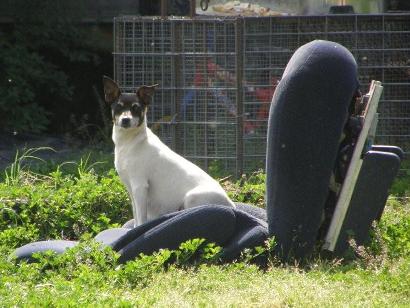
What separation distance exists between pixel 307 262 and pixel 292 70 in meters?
1.24

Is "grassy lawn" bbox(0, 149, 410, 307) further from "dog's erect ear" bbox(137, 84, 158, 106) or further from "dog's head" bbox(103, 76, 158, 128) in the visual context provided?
"dog's erect ear" bbox(137, 84, 158, 106)

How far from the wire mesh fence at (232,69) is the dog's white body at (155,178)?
9.14 feet

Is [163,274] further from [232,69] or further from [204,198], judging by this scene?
[232,69]

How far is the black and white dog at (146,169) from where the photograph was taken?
7375 mm

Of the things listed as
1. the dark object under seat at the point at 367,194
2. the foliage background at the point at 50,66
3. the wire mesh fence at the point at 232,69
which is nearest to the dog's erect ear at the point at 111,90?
the dark object under seat at the point at 367,194

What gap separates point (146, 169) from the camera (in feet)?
24.5

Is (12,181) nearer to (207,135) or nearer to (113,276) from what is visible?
(207,135)

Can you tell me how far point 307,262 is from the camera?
261 inches

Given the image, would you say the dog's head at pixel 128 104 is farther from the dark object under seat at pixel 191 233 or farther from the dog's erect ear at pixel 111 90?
the dark object under seat at pixel 191 233

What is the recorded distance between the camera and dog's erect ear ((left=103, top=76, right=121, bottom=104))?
7430 millimetres

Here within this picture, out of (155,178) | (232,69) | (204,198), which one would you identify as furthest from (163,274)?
(232,69)

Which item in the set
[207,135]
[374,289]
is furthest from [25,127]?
[374,289]

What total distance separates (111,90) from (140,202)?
85 centimetres

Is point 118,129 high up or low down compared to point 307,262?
up
